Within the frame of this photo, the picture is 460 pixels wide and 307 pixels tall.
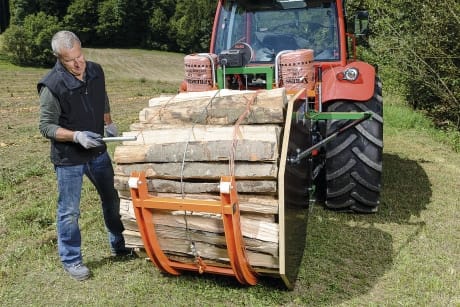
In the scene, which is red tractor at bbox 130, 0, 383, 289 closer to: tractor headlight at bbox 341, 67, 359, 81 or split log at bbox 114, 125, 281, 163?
tractor headlight at bbox 341, 67, 359, 81

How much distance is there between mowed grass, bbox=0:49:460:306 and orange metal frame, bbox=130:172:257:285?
0.73 ft

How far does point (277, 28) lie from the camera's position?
16.1 feet

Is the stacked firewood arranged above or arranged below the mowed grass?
above

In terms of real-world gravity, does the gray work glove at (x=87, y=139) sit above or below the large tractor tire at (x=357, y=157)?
above

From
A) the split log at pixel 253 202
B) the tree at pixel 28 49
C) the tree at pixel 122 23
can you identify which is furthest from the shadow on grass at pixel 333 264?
the tree at pixel 122 23

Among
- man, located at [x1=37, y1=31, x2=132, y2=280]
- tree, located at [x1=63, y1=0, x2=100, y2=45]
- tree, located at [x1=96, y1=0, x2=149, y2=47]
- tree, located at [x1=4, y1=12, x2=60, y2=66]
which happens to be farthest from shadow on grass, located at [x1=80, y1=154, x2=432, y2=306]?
tree, located at [x1=96, y1=0, x2=149, y2=47]

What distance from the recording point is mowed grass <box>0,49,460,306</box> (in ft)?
10.4

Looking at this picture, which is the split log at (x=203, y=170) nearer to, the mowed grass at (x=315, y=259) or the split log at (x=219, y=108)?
the split log at (x=219, y=108)

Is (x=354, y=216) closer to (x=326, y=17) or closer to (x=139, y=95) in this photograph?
(x=326, y=17)

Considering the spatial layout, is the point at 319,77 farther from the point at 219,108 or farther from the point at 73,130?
the point at 73,130

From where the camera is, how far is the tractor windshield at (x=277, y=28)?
476 cm

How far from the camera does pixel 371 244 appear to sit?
3.88 meters

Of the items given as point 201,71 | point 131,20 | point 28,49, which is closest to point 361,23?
point 201,71

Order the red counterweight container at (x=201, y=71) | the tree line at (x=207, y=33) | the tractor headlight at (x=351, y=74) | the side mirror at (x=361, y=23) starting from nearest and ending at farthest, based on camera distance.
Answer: the tractor headlight at (x=351, y=74)
the red counterweight container at (x=201, y=71)
the side mirror at (x=361, y=23)
the tree line at (x=207, y=33)
